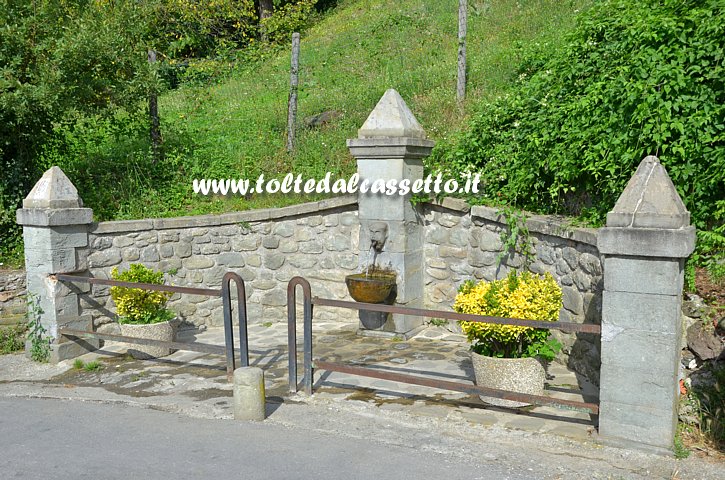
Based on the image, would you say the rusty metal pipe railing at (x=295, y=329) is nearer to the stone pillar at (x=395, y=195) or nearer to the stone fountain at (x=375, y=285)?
the stone fountain at (x=375, y=285)

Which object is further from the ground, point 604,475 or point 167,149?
point 167,149

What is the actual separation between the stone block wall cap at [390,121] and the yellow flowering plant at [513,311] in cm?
280

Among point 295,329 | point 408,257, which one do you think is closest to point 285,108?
point 408,257

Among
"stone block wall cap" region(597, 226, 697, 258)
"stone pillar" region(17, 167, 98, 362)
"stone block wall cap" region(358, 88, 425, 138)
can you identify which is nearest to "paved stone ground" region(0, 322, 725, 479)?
"stone pillar" region(17, 167, 98, 362)

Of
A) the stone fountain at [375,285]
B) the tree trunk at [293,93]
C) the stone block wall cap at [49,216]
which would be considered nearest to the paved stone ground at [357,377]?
the stone fountain at [375,285]

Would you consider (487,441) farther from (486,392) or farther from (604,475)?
(604,475)

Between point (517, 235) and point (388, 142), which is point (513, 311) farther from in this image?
point (388, 142)

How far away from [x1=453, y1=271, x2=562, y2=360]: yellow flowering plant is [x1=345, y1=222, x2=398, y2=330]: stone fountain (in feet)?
7.23

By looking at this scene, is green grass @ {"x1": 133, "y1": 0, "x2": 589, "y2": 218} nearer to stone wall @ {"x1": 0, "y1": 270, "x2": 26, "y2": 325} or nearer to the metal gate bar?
stone wall @ {"x1": 0, "y1": 270, "x2": 26, "y2": 325}

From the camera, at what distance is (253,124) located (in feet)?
42.0

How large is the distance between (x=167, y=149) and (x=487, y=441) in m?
8.11

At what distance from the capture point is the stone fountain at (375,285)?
7.61m

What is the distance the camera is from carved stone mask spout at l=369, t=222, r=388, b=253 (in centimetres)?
788

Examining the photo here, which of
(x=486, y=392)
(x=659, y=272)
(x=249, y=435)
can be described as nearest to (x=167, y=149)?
(x=249, y=435)
